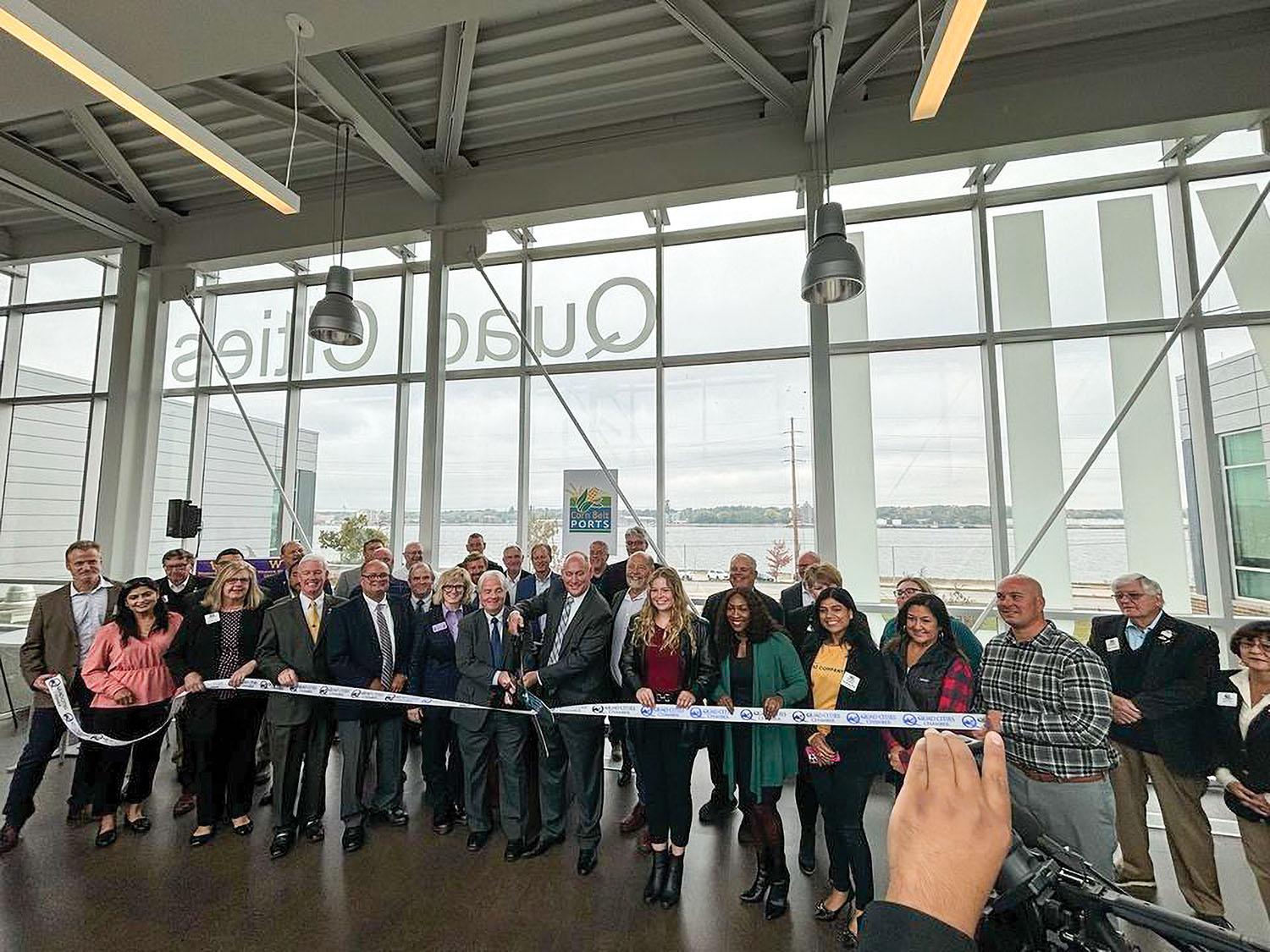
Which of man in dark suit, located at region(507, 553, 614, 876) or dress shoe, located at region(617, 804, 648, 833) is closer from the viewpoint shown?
man in dark suit, located at region(507, 553, 614, 876)

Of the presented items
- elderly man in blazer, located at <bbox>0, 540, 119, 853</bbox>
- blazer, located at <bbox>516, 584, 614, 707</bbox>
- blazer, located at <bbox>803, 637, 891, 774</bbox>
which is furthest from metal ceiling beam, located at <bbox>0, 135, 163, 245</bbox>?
blazer, located at <bbox>803, 637, 891, 774</bbox>

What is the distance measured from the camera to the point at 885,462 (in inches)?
228

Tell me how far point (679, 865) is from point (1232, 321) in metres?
6.15

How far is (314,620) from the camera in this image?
3.68 meters

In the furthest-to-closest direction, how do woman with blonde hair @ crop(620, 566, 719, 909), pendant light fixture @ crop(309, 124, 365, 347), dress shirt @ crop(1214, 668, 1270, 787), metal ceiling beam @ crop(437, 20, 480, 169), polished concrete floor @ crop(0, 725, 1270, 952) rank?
1. pendant light fixture @ crop(309, 124, 365, 347)
2. metal ceiling beam @ crop(437, 20, 480, 169)
3. woman with blonde hair @ crop(620, 566, 719, 909)
4. polished concrete floor @ crop(0, 725, 1270, 952)
5. dress shirt @ crop(1214, 668, 1270, 787)

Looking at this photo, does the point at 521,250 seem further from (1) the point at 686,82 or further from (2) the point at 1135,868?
(2) the point at 1135,868

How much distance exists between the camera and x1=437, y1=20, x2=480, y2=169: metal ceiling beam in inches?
180

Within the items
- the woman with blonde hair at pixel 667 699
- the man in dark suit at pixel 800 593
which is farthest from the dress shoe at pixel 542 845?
the man in dark suit at pixel 800 593

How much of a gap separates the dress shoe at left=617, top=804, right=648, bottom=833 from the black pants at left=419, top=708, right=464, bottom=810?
A: 3.48 ft

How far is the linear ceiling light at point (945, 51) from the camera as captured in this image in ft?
7.30

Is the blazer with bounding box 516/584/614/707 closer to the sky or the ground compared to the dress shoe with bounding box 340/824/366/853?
closer to the sky

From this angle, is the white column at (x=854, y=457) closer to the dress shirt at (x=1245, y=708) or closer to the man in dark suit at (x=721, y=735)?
the man in dark suit at (x=721, y=735)

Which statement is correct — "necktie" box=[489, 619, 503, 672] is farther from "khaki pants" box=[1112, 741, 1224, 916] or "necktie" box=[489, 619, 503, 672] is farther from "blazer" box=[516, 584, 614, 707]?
"khaki pants" box=[1112, 741, 1224, 916]

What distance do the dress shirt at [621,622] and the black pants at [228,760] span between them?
2.24 m
